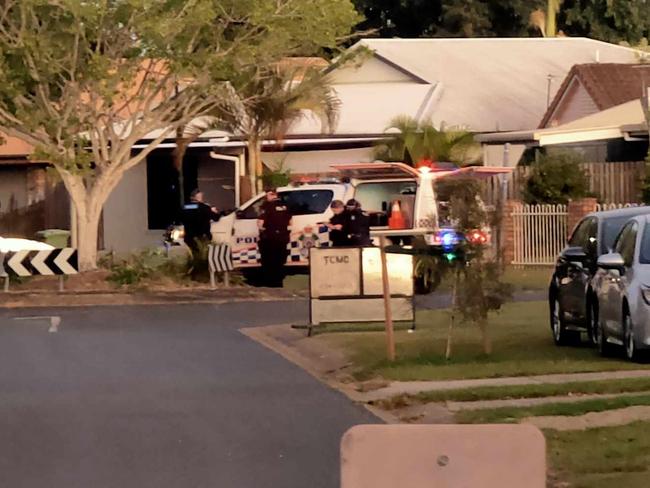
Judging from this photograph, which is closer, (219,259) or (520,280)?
(219,259)

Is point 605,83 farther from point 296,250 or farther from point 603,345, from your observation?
point 603,345

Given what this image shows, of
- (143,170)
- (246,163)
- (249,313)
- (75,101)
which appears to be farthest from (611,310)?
(143,170)

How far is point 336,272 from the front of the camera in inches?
756

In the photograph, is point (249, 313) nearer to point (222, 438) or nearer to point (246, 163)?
point (222, 438)

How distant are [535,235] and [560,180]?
52.6 inches

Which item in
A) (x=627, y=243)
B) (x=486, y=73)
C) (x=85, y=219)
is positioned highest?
(x=486, y=73)

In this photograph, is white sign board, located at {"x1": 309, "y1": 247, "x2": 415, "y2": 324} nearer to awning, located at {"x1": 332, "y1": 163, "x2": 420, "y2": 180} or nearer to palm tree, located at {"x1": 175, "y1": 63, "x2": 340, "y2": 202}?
awning, located at {"x1": 332, "y1": 163, "x2": 420, "y2": 180}

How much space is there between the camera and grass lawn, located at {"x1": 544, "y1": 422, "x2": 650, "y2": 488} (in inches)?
384

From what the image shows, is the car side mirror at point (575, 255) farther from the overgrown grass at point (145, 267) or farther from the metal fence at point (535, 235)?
the metal fence at point (535, 235)

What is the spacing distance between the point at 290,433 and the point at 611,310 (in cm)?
505

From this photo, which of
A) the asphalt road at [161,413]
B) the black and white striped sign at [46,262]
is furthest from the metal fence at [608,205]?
the asphalt road at [161,413]


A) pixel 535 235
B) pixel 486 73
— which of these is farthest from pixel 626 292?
pixel 486 73

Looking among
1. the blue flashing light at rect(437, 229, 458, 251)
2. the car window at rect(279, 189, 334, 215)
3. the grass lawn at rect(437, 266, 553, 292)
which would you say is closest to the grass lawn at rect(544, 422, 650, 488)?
the blue flashing light at rect(437, 229, 458, 251)

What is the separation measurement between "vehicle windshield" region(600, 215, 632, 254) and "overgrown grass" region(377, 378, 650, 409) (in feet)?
10.6
